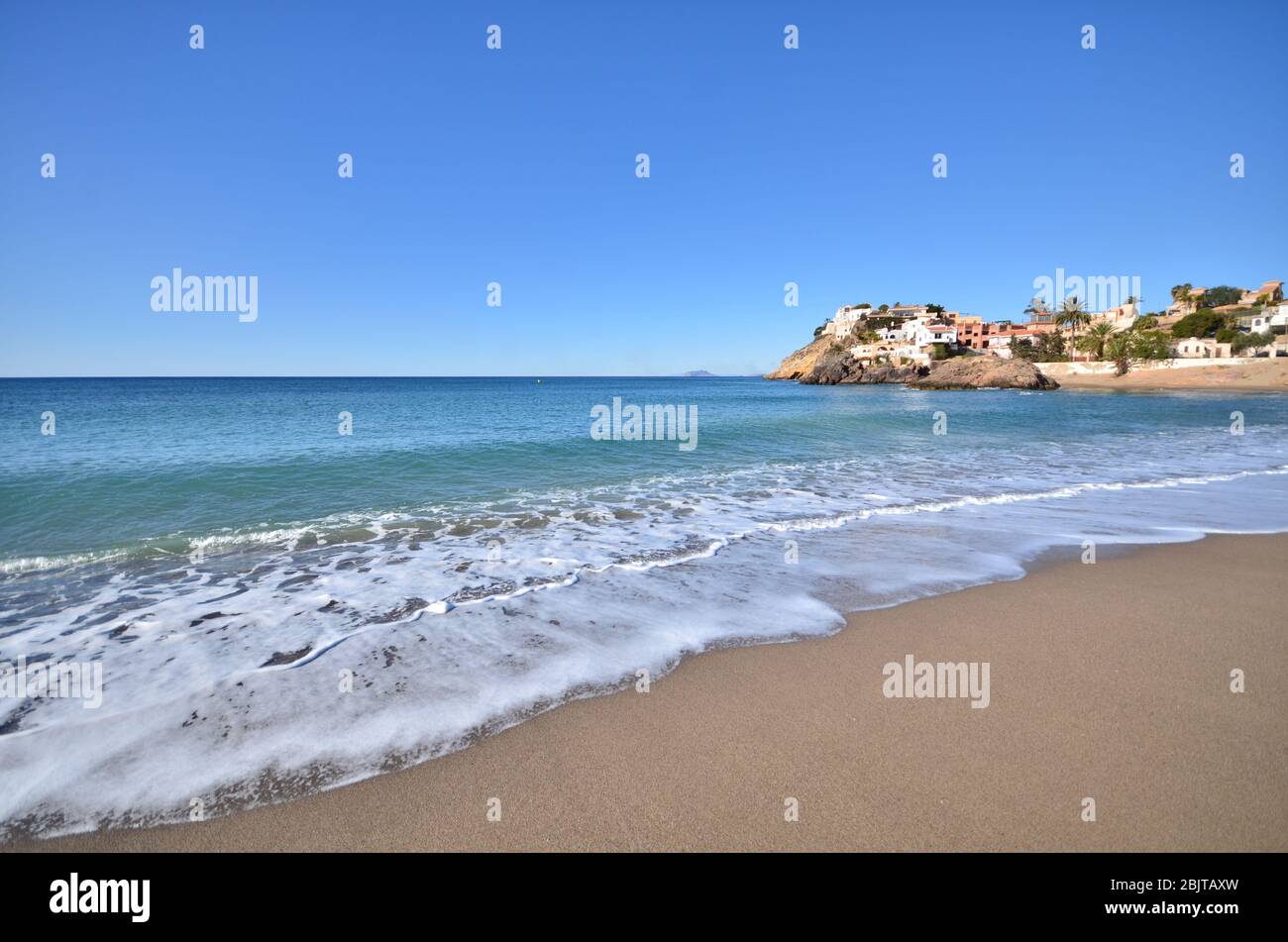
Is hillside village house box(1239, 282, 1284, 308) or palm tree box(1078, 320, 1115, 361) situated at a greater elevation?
A: hillside village house box(1239, 282, 1284, 308)

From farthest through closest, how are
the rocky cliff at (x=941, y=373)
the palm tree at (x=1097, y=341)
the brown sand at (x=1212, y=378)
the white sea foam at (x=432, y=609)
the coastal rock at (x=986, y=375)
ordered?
the palm tree at (x=1097, y=341) → the rocky cliff at (x=941, y=373) → the coastal rock at (x=986, y=375) → the brown sand at (x=1212, y=378) → the white sea foam at (x=432, y=609)

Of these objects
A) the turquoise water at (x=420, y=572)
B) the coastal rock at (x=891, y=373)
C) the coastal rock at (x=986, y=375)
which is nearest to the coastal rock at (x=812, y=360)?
the coastal rock at (x=891, y=373)

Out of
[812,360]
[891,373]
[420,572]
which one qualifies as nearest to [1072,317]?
[891,373]

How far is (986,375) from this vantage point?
291 ft

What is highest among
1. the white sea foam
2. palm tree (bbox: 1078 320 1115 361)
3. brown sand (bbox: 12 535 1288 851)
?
palm tree (bbox: 1078 320 1115 361)

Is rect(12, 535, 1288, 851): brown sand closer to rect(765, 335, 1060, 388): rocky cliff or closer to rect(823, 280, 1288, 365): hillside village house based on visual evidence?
rect(765, 335, 1060, 388): rocky cliff

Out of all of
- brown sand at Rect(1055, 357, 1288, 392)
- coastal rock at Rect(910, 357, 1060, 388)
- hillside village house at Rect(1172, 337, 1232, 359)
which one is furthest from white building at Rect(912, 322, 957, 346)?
brown sand at Rect(1055, 357, 1288, 392)

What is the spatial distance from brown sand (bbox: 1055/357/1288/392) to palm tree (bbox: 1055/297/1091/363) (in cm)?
2680

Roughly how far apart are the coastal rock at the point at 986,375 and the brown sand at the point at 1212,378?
630 cm

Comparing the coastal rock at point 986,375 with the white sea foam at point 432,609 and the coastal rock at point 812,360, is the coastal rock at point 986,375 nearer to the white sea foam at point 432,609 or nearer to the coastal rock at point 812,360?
the coastal rock at point 812,360

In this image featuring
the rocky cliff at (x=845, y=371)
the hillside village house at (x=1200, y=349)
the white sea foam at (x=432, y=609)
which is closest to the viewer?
the white sea foam at (x=432, y=609)

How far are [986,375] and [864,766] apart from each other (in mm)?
102134

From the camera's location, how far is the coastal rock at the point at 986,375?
8244cm

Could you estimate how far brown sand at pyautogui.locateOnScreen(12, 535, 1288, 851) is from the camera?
2.91 m
